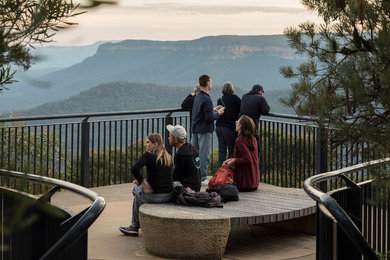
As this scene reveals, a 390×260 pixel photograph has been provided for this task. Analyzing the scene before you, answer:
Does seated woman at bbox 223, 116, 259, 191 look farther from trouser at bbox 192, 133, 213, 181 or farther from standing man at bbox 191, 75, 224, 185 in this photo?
trouser at bbox 192, 133, 213, 181

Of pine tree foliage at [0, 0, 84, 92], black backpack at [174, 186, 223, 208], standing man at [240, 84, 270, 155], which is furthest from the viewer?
standing man at [240, 84, 270, 155]

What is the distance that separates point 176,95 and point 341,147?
7763cm

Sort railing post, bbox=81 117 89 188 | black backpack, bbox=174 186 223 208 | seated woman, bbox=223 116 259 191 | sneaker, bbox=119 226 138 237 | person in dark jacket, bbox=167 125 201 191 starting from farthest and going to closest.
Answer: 1. railing post, bbox=81 117 89 188
2. seated woman, bbox=223 116 259 191
3. person in dark jacket, bbox=167 125 201 191
4. sneaker, bbox=119 226 138 237
5. black backpack, bbox=174 186 223 208

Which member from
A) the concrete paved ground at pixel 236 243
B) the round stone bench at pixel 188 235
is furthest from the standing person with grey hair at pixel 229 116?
the round stone bench at pixel 188 235

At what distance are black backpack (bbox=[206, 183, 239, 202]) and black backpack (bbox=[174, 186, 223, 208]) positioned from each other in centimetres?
32

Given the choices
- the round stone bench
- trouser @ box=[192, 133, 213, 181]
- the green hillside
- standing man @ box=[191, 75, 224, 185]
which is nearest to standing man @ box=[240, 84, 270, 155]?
standing man @ box=[191, 75, 224, 185]

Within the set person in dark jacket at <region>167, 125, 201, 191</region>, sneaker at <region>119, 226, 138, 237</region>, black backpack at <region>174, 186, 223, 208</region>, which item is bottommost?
sneaker at <region>119, 226, 138, 237</region>

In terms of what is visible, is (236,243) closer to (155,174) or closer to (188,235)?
(188,235)

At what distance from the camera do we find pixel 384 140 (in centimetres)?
371

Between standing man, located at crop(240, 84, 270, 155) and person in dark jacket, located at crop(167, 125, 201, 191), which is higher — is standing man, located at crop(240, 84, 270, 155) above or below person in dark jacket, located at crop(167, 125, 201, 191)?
above

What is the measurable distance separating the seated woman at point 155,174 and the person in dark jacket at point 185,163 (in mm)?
489

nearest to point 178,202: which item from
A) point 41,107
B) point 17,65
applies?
point 17,65

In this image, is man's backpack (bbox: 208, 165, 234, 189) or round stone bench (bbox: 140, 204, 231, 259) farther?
man's backpack (bbox: 208, 165, 234, 189)

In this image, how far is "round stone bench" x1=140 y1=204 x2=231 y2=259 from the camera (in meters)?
7.38
